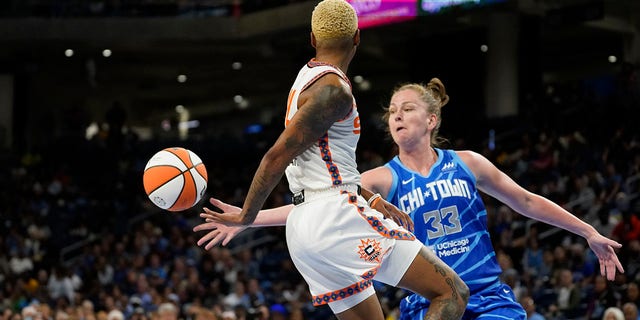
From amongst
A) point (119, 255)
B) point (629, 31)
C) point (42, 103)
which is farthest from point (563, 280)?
point (42, 103)

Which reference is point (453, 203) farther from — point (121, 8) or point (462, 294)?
point (121, 8)

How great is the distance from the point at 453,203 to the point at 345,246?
1270 millimetres

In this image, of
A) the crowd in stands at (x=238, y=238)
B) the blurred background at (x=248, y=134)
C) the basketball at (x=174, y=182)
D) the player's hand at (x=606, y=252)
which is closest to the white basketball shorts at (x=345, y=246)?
the basketball at (x=174, y=182)

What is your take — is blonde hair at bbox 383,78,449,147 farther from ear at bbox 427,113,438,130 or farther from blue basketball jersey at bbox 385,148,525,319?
blue basketball jersey at bbox 385,148,525,319

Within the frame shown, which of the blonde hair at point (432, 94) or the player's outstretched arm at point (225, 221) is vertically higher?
the blonde hair at point (432, 94)

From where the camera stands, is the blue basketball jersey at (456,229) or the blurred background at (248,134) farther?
the blurred background at (248,134)

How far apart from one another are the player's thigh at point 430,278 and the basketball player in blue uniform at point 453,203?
0.82 m

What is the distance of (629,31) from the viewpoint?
25.1 metres

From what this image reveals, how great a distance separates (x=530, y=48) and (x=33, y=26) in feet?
42.8

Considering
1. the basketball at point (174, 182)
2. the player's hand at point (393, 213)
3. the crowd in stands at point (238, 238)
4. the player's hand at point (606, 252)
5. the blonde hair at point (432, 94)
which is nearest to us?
the player's hand at point (393, 213)

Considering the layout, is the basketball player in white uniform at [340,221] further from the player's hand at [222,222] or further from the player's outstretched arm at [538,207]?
the player's outstretched arm at [538,207]

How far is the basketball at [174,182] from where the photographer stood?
5105mm

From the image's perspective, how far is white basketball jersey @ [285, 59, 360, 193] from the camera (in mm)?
4594

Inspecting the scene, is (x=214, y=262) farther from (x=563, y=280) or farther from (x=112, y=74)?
(x=112, y=74)
